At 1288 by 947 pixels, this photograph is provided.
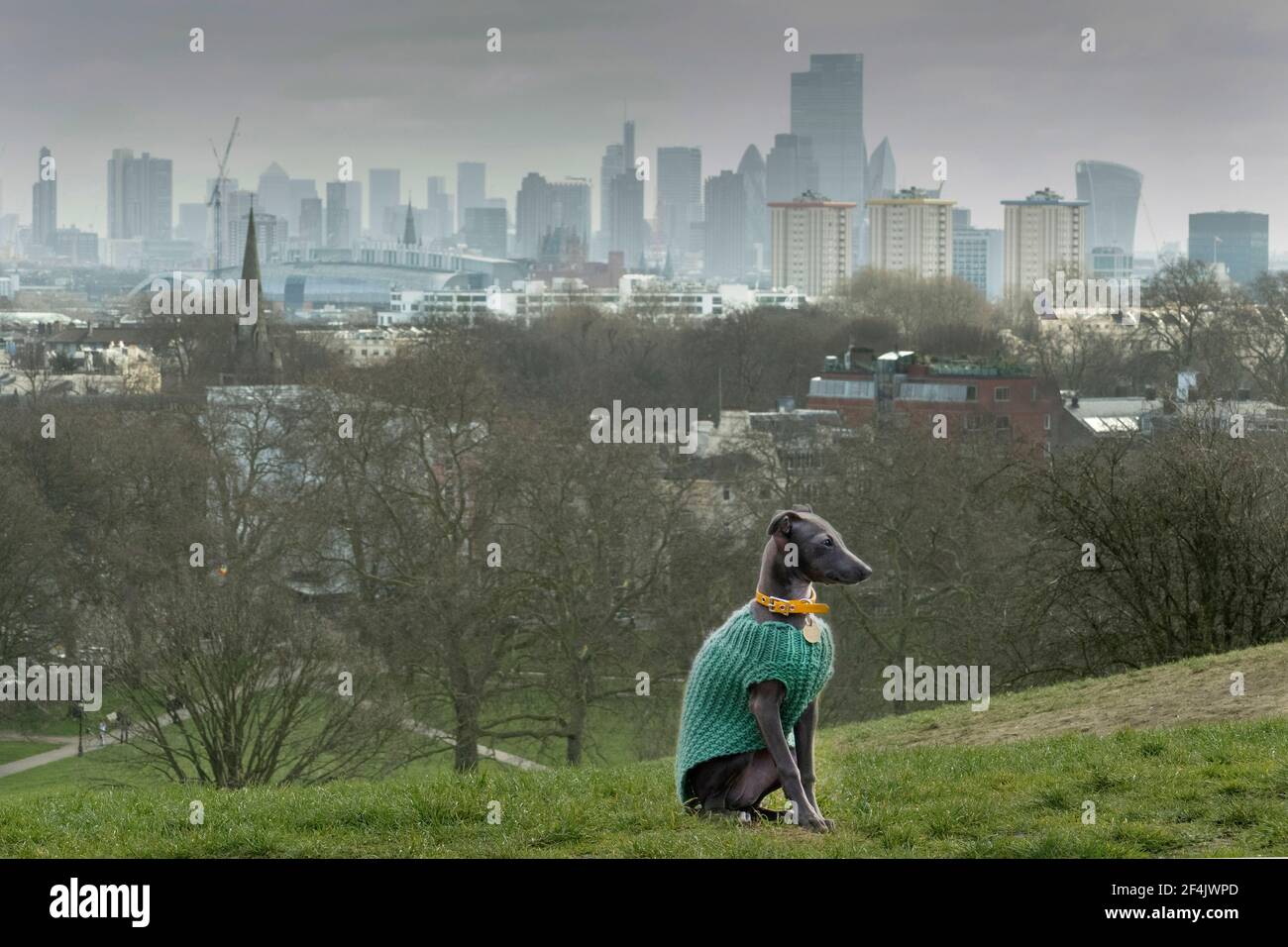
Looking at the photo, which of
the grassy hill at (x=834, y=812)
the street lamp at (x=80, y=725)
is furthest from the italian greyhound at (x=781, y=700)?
the street lamp at (x=80, y=725)

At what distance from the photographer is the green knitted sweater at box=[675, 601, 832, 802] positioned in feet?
33.7

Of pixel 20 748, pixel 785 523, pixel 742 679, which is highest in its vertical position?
pixel 785 523

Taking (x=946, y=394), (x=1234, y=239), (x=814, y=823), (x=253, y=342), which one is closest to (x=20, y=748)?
(x=814, y=823)

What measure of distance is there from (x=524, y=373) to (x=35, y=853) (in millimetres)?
90546

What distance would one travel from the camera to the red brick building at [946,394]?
67188mm

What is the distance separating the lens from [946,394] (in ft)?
235

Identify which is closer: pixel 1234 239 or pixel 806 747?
pixel 806 747

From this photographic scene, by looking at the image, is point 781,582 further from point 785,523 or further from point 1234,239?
point 1234,239

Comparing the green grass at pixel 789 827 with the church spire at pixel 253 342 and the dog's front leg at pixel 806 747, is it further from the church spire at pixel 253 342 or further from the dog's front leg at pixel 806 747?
the church spire at pixel 253 342

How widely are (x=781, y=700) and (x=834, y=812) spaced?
3.78 ft

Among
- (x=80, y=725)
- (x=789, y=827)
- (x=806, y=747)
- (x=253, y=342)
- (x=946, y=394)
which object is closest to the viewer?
(x=789, y=827)

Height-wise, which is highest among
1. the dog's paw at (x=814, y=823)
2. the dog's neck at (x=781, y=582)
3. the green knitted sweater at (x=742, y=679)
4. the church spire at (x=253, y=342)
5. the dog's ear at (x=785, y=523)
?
the church spire at (x=253, y=342)

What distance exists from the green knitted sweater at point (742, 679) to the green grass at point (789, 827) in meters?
0.48
